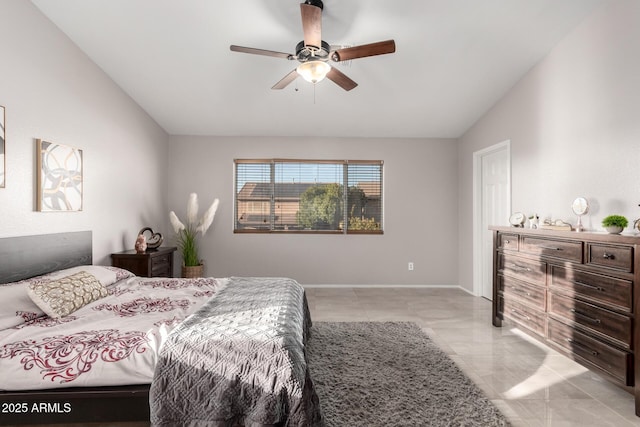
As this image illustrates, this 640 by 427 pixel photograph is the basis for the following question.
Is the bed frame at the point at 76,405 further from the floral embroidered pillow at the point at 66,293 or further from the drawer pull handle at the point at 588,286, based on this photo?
the drawer pull handle at the point at 588,286

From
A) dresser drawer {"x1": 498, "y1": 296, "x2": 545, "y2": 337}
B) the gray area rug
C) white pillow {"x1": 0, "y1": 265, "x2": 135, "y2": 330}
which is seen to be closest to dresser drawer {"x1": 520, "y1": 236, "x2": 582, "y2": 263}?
dresser drawer {"x1": 498, "y1": 296, "x2": 545, "y2": 337}

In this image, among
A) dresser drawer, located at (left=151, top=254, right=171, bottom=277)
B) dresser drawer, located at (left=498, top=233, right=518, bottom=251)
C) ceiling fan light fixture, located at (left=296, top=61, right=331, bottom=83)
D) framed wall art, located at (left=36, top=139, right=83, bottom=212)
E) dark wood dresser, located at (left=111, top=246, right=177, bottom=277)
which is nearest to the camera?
ceiling fan light fixture, located at (left=296, top=61, right=331, bottom=83)

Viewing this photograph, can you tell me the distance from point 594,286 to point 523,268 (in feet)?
2.81

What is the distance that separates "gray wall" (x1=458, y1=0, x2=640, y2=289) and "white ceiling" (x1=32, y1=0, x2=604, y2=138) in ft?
0.77

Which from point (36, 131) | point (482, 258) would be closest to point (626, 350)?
point (482, 258)

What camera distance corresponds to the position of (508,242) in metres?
3.77

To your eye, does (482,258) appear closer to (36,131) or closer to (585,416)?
(585,416)

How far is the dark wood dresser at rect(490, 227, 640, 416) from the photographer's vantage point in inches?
92.0

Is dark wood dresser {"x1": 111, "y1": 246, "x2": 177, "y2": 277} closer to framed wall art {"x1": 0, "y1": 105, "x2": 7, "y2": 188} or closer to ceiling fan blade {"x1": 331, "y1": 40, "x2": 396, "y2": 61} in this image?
framed wall art {"x1": 0, "y1": 105, "x2": 7, "y2": 188}

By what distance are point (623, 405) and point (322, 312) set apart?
2.74 m

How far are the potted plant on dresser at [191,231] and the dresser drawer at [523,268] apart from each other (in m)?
3.75

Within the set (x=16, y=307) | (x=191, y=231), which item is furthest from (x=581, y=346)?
(x=191, y=231)

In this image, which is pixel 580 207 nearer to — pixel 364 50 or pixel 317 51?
pixel 364 50

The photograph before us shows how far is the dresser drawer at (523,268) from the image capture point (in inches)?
127
